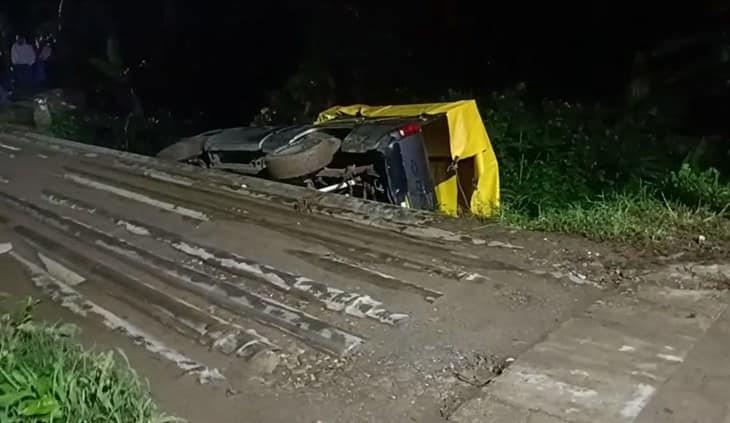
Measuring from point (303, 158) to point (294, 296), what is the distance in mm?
1748

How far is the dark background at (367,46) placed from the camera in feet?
24.8

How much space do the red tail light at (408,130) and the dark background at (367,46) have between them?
313cm

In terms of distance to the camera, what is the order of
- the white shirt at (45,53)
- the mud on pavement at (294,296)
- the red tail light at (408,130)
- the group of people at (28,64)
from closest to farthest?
the mud on pavement at (294,296) < the red tail light at (408,130) < the group of people at (28,64) < the white shirt at (45,53)

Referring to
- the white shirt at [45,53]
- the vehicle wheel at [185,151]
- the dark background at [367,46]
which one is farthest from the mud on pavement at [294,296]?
the white shirt at [45,53]

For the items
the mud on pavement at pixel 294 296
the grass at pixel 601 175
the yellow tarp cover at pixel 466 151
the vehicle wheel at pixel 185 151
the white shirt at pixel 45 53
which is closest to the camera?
the mud on pavement at pixel 294 296

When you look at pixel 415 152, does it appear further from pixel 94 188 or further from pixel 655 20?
pixel 655 20

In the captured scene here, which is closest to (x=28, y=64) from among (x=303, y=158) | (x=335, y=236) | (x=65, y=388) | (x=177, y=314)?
(x=303, y=158)

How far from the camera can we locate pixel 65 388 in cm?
216

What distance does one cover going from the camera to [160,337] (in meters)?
2.95

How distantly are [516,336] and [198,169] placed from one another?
3217mm

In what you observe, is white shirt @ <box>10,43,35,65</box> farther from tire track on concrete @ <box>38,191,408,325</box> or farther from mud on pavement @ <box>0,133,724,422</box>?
tire track on concrete @ <box>38,191,408,325</box>

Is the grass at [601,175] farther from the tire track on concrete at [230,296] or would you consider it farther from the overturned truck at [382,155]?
the tire track on concrete at [230,296]

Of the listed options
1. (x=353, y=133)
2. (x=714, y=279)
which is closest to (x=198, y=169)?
(x=353, y=133)

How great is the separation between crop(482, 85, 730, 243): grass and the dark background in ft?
2.16
